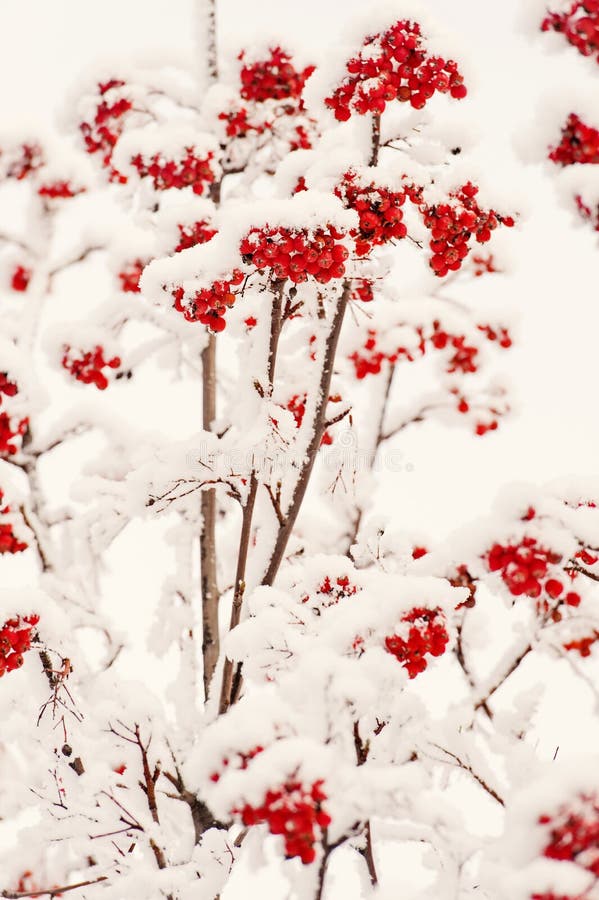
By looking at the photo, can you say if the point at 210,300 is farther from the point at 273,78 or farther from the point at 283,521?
the point at 273,78

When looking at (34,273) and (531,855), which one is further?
(34,273)

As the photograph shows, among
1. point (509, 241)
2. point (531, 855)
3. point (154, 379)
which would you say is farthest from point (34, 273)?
point (531, 855)

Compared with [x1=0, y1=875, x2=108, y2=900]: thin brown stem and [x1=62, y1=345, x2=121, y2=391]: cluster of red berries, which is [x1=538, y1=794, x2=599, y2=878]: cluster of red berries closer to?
[x1=0, y1=875, x2=108, y2=900]: thin brown stem

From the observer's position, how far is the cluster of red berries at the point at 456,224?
2.47 metres

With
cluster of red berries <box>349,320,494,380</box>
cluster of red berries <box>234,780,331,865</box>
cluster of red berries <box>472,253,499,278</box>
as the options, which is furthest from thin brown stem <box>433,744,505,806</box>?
cluster of red berries <box>472,253,499,278</box>

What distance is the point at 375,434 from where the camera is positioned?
4.80m

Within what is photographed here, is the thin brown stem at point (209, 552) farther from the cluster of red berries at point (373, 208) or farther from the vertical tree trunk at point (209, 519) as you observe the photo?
the cluster of red berries at point (373, 208)

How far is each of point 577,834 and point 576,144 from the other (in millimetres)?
2048

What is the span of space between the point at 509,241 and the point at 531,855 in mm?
3510

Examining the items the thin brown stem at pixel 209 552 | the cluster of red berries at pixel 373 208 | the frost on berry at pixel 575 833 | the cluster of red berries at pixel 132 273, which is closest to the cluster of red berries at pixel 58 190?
the cluster of red berries at pixel 132 273

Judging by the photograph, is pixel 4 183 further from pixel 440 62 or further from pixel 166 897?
pixel 166 897

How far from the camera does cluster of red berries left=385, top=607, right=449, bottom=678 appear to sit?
7.45 ft

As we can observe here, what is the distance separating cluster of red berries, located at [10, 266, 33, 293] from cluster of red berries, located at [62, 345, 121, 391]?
1.85m

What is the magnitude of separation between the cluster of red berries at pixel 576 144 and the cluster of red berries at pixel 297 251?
0.82 meters
